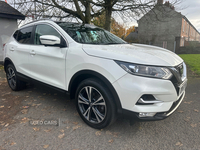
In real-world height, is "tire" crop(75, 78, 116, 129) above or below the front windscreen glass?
below

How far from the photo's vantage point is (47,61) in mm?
3018

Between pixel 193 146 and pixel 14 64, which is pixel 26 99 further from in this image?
pixel 193 146

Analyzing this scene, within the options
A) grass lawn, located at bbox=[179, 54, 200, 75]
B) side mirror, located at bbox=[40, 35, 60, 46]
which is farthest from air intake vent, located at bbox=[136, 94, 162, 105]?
grass lawn, located at bbox=[179, 54, 200, 75]

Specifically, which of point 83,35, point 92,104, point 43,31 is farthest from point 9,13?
point 92,104

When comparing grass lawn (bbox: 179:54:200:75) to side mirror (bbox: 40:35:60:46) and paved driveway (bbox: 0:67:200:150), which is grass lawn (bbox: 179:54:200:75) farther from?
side mirror (bbox: 40:35:60:46)

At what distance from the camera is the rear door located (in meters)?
2.80

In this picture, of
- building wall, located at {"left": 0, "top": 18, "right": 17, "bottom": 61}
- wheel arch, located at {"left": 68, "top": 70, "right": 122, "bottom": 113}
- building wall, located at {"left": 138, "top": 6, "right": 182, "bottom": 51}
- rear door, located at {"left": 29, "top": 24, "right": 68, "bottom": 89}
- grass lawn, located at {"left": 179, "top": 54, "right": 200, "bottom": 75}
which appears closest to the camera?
wheel arch, located at {"left": 68, "top": 70, "right": 122, "bottom": 113}

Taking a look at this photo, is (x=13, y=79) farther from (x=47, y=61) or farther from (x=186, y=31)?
(x=186, y=31)

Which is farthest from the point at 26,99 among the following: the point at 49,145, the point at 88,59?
the point at 88,59

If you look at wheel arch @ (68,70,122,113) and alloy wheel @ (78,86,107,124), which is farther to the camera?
alloy wheel @ (78,86,107,124)

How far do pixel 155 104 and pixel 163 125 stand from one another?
2.94 ft

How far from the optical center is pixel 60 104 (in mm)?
3613

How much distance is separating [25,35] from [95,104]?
2796mm

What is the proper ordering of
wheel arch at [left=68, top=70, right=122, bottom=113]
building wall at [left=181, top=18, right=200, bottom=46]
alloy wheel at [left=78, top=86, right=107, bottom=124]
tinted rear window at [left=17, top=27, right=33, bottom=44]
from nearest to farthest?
1. wheel arch at [left=68, top=70, right=122, bottom=113]
2. alloy wheel at [left=78, top=86, right=107, bottom=124]
3. tinted rear window at [left=17, top=27, right=33, bottom=44]
4. building wall at [left=181, top=18, right=200, bottom=46]
